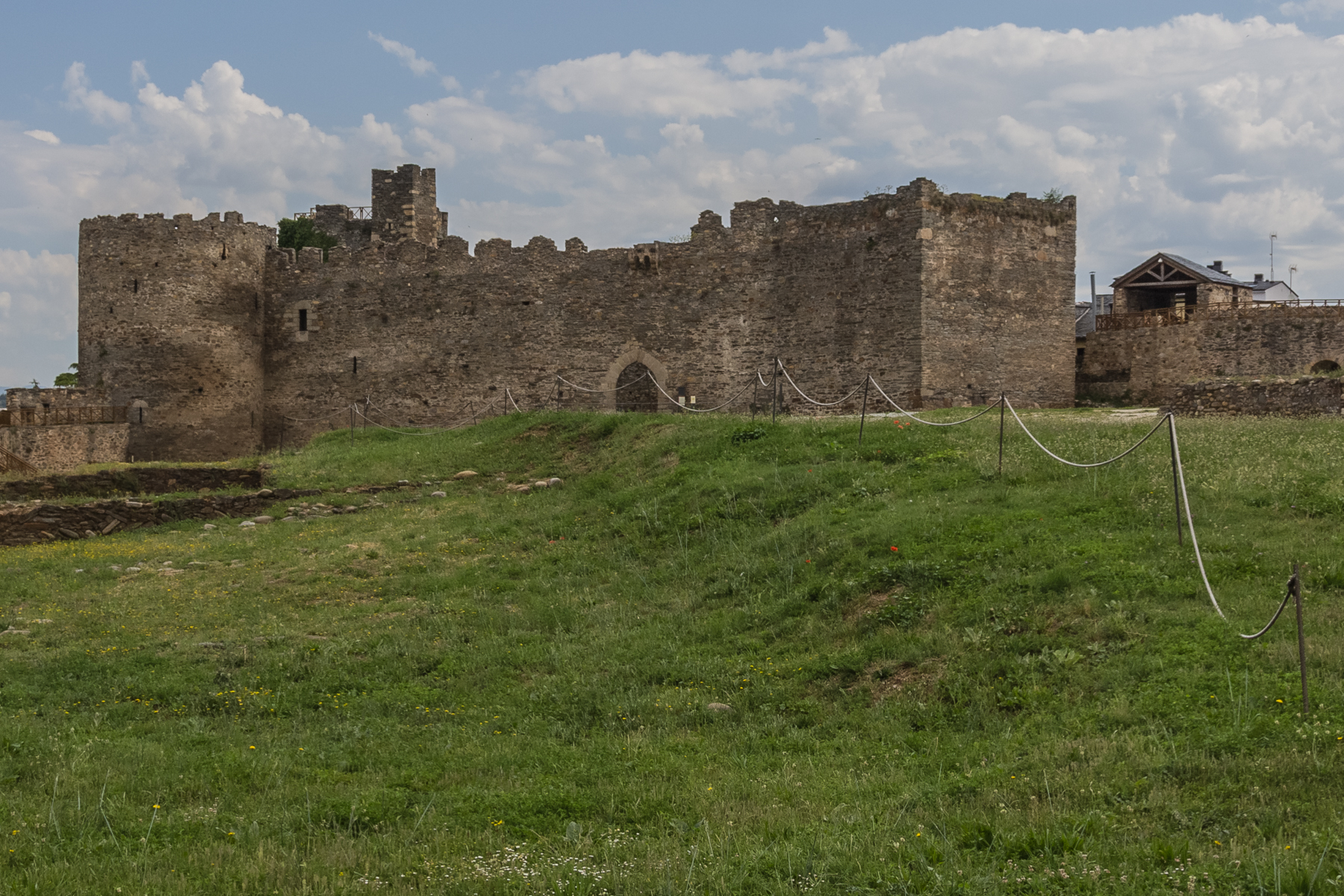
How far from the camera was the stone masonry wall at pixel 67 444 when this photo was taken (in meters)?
25.9

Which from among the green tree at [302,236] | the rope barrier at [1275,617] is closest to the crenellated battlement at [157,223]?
the green tree at [302,236]

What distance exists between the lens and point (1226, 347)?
1011 inches

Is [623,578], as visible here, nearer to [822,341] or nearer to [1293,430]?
[1293,430]

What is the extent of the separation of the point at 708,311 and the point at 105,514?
49.5 ft

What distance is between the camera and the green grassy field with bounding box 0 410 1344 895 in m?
5.54

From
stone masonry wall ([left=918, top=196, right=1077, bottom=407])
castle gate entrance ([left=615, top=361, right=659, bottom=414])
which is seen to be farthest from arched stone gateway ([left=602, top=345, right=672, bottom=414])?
stone masonry wall ([left=918, top=196, right=1077, bottom=407])

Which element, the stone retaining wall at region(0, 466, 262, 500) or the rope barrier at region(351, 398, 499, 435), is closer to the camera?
the stone retaining wall at region(0, 466, 262, 500)

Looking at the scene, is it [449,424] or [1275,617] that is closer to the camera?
[1275,617]

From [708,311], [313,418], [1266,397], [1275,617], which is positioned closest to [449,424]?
[313,418]

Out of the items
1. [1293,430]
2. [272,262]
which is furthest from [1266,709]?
[272,262]

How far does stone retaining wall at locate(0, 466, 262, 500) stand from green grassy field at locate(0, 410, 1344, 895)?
426 centimetres

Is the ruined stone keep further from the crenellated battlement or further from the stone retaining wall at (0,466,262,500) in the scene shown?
the stone retaining wall at (0,466,262,500)

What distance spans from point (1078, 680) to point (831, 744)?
73.2 inches

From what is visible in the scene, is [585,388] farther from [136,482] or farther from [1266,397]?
[1266,397]
